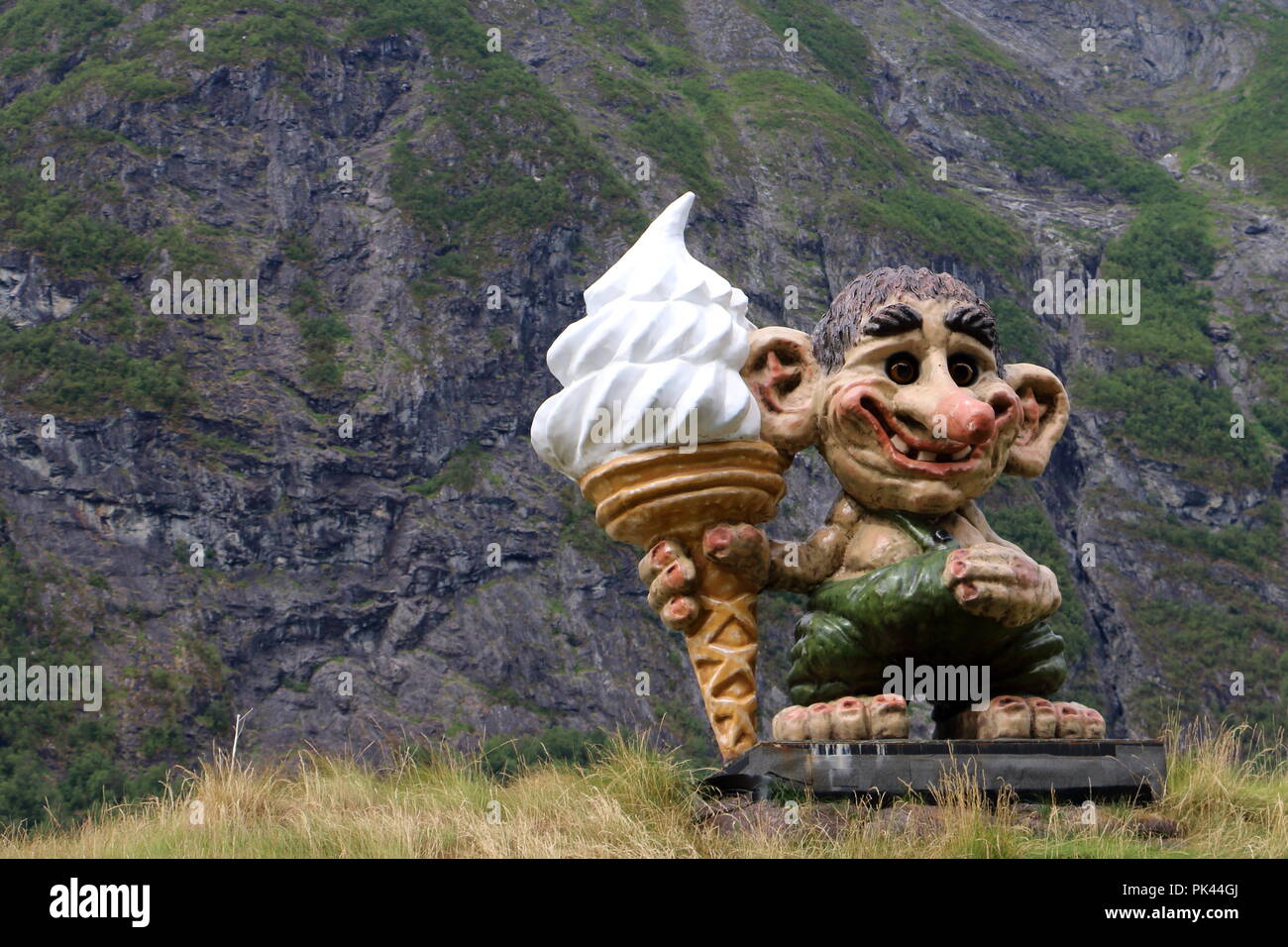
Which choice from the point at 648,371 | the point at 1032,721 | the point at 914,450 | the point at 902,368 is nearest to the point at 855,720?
the point at 1032,721

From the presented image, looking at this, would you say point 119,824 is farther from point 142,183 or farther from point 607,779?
point 142,183

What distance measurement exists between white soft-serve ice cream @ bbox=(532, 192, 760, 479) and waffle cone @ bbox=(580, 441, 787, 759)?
0.23 feet

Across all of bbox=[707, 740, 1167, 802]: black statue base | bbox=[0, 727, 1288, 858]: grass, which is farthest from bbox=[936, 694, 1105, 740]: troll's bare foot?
bbox=[0, 727, 1288, 858]: grass

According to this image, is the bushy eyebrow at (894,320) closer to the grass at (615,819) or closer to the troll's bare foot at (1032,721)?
the troll's bare foot at (1032,721)

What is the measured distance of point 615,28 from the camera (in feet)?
296

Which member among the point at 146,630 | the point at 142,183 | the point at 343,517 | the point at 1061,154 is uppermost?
the point at 1061,154

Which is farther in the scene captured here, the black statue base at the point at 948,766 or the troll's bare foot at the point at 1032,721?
the troll's bare foot at the point at 1032,721

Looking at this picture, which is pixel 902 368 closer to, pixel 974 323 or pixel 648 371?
pixel 974 323

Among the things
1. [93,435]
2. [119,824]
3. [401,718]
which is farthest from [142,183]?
[119,824]

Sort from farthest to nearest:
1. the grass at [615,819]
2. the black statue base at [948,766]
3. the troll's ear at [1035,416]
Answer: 1. the troll's ear at [1035,416]
2. the black statue base at [948,766]
3. the grass at [615,819]

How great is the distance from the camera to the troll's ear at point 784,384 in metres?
6.07

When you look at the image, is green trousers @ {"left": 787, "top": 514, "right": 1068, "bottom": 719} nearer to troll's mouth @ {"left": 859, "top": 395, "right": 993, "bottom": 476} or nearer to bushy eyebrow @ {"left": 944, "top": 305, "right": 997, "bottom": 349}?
troll's mouth @ {"left": 859, "top": 395, "right": 993, "bottom": 476}

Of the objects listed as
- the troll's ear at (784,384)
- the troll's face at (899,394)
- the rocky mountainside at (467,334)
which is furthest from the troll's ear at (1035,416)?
the rocky mountainside at (467,334)

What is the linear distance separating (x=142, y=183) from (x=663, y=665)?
3311 centimetres
